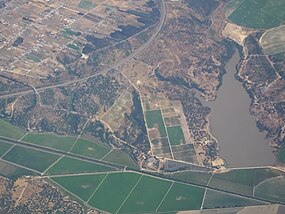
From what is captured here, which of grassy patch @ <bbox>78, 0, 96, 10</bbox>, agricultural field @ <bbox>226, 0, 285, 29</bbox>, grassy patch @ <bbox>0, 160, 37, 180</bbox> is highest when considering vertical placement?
agricultural field @ <bbox>226, 0, 285, 29</bbox>

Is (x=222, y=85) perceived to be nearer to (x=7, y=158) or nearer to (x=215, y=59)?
(x=215, y=59)

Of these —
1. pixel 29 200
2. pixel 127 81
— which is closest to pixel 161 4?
pixel 127 81

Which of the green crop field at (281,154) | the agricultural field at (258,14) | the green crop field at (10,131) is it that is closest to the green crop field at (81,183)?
the green crop field at (10,131)

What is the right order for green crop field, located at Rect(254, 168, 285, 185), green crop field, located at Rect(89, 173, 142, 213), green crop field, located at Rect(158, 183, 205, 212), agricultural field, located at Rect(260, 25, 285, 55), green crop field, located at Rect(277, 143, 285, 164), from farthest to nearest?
1. agricultural field, located at Rect(260, 25, 285, 55)
2. green crop field, located at Rect(277, 143, 285, 164)
3. green crop field, located at Rect(254, 168, 285, 185)
4. green crop field, located at Rect(89, 173, 142, 213)
5. green crop field, located at Rect(158, 183, 205, 212)

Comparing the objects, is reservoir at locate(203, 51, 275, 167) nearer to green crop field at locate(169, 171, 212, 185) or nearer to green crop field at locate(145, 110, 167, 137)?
green crop field at locate(169, 171, 212, 185)

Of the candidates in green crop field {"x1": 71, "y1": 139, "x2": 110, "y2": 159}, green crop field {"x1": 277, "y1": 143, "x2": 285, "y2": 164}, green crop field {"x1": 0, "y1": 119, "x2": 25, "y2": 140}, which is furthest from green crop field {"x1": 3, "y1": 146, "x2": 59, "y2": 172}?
green crop field {"x1": 277, "y1": 143, "x2": 285, "y2": 164}

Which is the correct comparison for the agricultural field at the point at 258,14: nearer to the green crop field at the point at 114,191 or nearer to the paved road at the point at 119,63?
the paved road at the point at 119,63
